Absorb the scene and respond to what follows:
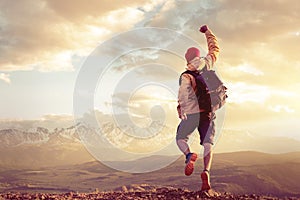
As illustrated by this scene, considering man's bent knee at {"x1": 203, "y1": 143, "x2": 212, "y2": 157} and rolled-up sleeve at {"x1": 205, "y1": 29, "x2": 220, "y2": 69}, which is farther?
rolled-up sleeve at {"x1": 205, "y1": 29, "x2": 220, "y2": 69}

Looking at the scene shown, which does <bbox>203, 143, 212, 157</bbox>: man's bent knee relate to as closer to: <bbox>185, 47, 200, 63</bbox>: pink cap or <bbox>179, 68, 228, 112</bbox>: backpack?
<bbox>179, 68, 228, 112</bbox>: backpack

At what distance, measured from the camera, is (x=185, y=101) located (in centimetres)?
1057

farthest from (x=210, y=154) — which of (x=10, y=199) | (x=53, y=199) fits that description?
(x=10, y=199)

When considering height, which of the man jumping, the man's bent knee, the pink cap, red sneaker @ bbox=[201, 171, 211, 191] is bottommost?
red sneaker @ bbox=[201, 171, 211, 191]

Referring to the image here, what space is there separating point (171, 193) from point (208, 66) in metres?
3.87

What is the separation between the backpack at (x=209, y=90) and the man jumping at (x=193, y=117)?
110mm

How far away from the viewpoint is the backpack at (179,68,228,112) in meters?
10.6

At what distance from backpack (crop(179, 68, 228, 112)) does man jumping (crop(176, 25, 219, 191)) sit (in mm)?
110

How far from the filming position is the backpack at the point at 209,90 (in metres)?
10.6

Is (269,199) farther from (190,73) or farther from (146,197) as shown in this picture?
(190,73)

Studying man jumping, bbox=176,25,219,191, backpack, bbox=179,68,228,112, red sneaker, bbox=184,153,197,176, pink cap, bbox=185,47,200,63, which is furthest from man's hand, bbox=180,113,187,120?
pink cap, bbox=185,47,200,63

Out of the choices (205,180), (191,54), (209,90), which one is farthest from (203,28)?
(205,180)

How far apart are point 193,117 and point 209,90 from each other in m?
0.89

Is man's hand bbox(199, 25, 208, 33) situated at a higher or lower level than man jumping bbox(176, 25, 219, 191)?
higher
